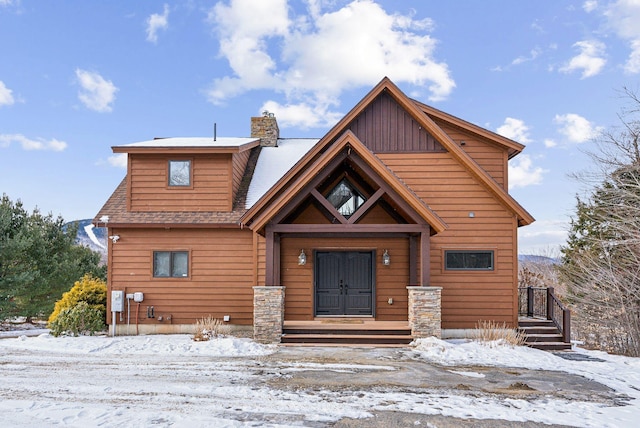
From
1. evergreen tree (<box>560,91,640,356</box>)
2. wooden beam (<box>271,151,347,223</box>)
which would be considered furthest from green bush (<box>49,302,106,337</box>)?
evergreen tree (<box>560,91,640,356</box>)

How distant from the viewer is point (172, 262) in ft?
43.4

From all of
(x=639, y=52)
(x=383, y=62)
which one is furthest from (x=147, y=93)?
(x=639, y=52)

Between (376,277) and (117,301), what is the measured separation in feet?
24.0

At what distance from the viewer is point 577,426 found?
578 cm

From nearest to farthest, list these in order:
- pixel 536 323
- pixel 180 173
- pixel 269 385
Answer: pixel 269 385 → pixel 536 323 → pixel 180 173

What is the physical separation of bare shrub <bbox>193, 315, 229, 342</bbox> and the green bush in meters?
2.83

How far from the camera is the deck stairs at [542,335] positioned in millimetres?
11477

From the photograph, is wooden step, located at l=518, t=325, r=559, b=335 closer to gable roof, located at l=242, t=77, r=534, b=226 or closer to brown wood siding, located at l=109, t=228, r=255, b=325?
gable roof, located at l=242, t=77, r=534, b=226

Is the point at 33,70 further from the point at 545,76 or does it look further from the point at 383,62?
the point at 545,76

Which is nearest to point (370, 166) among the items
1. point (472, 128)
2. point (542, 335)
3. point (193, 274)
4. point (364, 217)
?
point (364, 217)

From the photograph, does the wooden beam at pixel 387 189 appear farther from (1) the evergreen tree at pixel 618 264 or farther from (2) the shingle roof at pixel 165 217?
(1) the evergreen tree at pixel 618 264

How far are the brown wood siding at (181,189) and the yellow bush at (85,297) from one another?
8.57 feet

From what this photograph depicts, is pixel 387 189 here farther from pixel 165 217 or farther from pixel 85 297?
pixel 85 297

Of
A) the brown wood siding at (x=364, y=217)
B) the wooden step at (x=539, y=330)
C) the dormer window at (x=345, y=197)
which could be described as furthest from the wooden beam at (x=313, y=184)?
the wooden step at (x=539, y=330)
